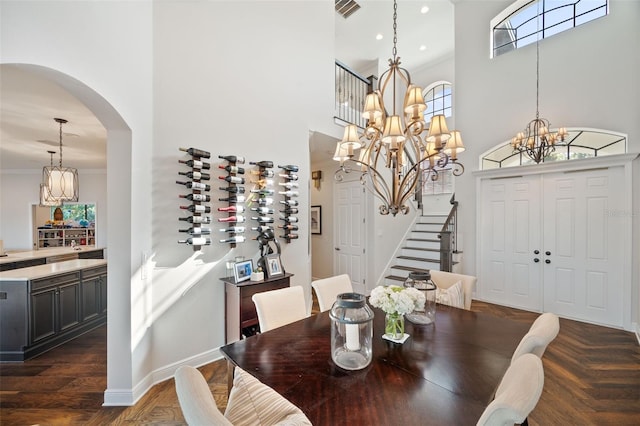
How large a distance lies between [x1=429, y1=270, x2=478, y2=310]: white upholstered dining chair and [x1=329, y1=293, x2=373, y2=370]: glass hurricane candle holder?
58.2 inches

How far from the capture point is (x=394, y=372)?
1357 mm

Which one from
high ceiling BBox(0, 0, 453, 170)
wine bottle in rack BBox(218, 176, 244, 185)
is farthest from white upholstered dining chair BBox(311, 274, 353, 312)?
high ceiling BBox(0, 0, 453, 170)

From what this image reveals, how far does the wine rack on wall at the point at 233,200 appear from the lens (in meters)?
2.99

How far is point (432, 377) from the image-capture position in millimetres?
1308

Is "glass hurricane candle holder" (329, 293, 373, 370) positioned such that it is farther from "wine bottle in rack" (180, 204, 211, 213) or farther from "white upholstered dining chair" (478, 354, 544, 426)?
"wine bottle in rack" (180, 204, 211, 213)

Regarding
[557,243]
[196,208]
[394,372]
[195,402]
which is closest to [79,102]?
[196,208]

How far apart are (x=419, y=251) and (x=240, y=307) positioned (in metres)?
3.96

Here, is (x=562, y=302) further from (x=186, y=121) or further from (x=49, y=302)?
(x=49, y=302)

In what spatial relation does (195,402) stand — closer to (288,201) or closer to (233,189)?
(233,189)

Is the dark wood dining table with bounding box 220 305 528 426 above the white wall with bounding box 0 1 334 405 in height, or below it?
below

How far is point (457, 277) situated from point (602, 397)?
4.76ft

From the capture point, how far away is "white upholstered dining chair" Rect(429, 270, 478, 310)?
8.40 feet

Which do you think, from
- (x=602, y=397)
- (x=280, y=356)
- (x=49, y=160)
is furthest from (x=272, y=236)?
(x=49, y=160)

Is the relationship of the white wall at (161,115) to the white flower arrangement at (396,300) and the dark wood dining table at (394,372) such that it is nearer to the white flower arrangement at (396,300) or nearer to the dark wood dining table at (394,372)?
the dark wood dining table at (394,372)
